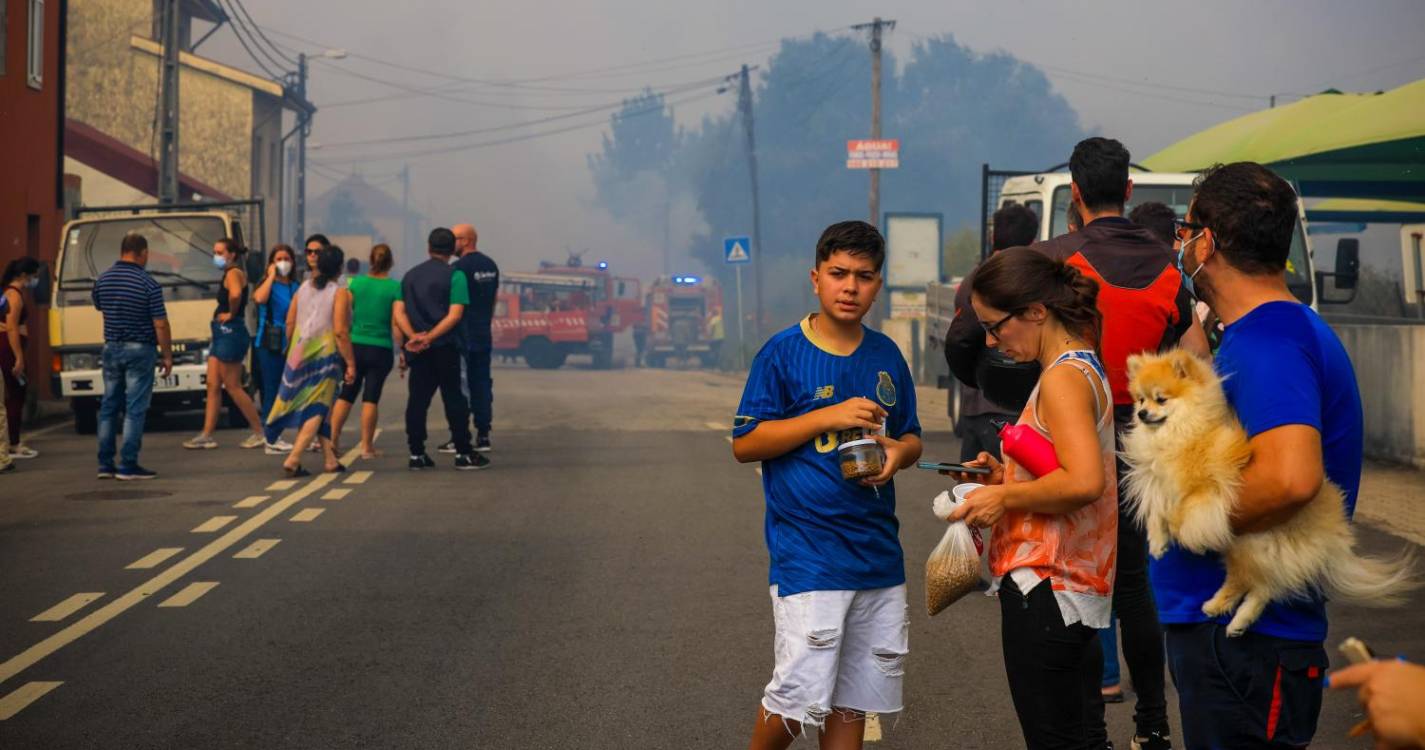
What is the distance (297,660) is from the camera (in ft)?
24.1

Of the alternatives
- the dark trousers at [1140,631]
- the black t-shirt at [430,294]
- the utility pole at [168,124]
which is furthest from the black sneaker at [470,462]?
the utility pole at [168,124]

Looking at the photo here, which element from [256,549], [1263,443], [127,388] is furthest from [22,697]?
[127,388]

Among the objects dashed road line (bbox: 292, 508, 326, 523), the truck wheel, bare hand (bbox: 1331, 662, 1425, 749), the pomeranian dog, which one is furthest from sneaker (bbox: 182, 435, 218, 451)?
bare hand (bbox: 1331, 662, 1425, 749)

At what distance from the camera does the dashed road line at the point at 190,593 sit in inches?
344

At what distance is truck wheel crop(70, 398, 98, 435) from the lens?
18.9 m

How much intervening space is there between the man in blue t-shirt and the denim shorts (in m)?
14.5

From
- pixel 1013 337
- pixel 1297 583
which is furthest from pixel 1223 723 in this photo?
pixel 1013 337

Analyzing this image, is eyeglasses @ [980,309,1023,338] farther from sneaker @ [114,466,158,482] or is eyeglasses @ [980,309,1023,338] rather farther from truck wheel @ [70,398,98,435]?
truck wheel @ [70,398,98,435]

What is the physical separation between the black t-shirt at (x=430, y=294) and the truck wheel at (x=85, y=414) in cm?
632

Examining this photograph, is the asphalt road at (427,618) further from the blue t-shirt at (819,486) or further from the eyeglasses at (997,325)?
the eyeglasses at (997,325)

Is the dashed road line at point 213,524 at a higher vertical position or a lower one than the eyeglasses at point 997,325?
lower

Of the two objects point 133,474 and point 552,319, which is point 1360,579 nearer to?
point 133,474

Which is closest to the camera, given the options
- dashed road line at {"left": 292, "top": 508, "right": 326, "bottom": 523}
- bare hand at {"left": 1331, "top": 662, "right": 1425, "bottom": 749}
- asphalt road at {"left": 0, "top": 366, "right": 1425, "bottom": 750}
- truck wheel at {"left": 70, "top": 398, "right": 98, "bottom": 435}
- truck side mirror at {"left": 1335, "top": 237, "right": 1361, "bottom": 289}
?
bare hand at {"left": 1331, "top": 662, "right": 1425, "bottom": 749}

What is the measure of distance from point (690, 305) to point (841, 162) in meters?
37.2
